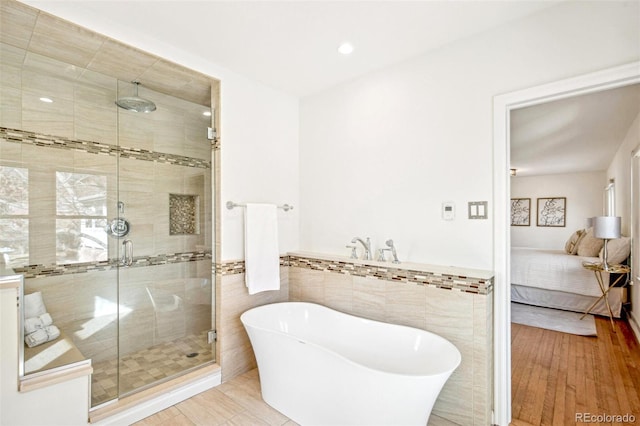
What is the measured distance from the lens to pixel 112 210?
254 cm

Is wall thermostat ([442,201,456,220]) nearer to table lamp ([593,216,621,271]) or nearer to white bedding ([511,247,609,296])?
table lamp ([593,216,621,271])

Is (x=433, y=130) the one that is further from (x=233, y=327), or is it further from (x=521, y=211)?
(x=521, y=211)

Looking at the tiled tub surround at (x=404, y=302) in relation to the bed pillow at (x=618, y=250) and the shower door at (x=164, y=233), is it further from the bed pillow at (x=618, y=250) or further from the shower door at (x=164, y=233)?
the bed pillow at (x=618, y=250)

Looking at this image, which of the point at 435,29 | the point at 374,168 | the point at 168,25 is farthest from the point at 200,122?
the point at 435,29

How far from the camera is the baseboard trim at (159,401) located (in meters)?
1.89

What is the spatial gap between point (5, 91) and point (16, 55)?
10.8 inches

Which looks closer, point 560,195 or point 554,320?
point 554,320

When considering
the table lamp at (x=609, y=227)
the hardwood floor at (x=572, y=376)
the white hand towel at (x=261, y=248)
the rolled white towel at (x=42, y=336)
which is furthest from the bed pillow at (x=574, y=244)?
A: the rolled white towel at (x=42, y=336)

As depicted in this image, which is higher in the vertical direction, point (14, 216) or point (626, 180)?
point (626, 180)

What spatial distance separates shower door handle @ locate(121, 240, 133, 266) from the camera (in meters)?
2.62

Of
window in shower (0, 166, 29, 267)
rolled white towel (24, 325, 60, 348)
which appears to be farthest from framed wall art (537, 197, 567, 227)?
window in shower (0, 166, 29, 267)

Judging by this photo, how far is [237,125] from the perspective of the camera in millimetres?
2637

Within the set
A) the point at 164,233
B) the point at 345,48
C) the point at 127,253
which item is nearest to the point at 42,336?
the point at 127,253

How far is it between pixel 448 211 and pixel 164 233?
7.94 feet
